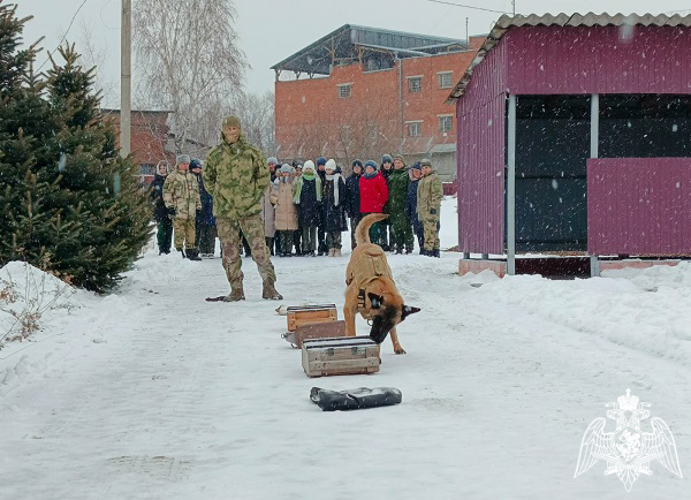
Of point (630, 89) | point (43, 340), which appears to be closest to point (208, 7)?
point (630, 89)

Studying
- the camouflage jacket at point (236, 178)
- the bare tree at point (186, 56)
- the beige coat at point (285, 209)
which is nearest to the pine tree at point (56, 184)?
the camouflage jacket at point (236, 178)

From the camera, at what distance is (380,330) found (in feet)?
23.4

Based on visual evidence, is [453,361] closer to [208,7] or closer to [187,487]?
[187,487]

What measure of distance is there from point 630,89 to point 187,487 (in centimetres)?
1125

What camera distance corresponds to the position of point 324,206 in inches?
837

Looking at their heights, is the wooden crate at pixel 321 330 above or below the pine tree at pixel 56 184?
below

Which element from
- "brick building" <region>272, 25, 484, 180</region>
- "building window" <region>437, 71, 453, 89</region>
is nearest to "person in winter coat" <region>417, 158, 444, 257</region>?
"brick building" <region>272, 25, 484, 180</region>

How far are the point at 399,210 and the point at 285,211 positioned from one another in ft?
8.18

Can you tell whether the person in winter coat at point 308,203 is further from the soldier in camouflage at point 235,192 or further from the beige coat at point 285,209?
the soldier in camouflage at point 235,192

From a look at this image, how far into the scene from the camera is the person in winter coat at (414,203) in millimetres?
20797

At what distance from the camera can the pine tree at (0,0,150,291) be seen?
1105 cm

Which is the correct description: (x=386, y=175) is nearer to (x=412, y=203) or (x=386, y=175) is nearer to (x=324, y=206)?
(x=412, y=203)

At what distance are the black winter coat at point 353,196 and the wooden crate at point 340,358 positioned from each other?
560 inches

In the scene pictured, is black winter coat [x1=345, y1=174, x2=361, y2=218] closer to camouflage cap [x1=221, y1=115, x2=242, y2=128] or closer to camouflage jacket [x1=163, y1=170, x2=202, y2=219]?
camouflage jacket [x1=163, y1=170, x2=202, y2=219]
